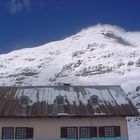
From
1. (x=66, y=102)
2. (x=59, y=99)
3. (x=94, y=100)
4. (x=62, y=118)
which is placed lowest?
(x=62, y=118)

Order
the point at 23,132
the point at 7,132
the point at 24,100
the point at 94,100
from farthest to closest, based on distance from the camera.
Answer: the point at 94,100
the point at 24,100
the point at 23,132
the point at 7,132

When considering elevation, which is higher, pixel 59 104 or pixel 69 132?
pixel 59 104

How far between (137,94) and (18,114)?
90518 millimetres

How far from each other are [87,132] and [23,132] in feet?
22.0

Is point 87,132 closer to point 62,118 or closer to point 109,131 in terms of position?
point 109,131

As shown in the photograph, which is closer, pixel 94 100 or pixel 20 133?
pixel 20 133

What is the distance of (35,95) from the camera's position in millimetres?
36562

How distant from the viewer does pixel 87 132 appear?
33469 mm

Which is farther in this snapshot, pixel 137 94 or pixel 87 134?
pixel 137 94

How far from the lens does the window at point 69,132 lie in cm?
3311

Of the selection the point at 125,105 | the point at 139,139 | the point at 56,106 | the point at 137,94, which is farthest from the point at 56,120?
the point at 137,94

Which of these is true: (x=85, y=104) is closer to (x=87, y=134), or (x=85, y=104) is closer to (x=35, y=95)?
(x=87, y=134)

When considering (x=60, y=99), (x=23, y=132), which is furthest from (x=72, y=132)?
(x=23, y=132)

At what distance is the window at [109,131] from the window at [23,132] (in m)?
7.33
